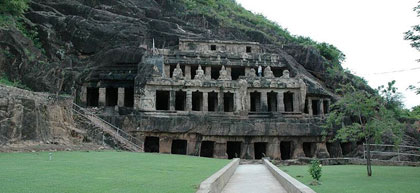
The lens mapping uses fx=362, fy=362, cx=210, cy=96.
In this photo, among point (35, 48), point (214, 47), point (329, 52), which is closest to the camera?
point (35, 48)

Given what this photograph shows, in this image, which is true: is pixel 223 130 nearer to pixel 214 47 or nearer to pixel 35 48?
pixel 214 47

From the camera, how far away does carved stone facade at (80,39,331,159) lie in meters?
32.1

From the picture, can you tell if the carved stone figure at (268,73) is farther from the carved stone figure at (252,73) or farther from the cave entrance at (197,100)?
the cave entrance at (197,100)

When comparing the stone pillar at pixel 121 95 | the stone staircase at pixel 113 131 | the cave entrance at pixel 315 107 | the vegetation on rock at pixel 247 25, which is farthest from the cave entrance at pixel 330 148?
the stone pillar at pixel 121 95

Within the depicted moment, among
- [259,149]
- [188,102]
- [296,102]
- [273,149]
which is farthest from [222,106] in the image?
[296,102]

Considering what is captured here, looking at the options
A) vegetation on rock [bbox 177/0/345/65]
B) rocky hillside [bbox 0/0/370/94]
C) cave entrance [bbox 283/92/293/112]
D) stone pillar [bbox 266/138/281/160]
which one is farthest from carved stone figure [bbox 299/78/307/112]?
vegetation on rock [bbox 177/0/345/65]

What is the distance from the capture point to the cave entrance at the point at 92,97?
135ft

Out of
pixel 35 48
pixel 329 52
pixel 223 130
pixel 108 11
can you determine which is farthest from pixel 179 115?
pixel 329 52

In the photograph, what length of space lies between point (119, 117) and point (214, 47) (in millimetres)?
19257

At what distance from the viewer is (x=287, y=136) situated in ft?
110

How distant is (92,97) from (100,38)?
706cm

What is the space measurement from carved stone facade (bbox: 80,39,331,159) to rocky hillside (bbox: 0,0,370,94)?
112 inches

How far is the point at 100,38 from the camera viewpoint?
4303 cm

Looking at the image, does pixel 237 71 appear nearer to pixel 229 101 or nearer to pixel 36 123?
pixel 229 101
